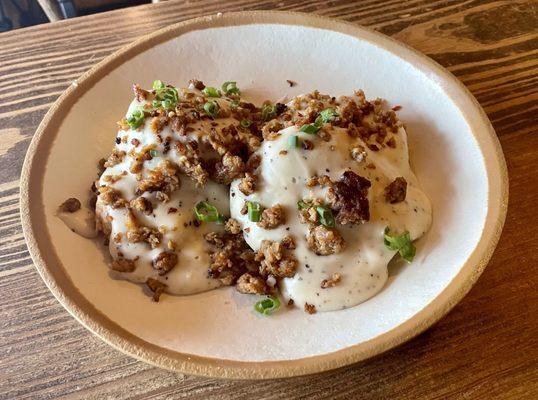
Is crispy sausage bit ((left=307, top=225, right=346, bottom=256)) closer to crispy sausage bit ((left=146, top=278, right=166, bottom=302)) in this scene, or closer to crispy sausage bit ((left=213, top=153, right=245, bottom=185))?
crispy sausage bit ((left=213, top=153, right=245, bottom=185))

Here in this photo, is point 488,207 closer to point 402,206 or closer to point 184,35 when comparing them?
A: point 402,206

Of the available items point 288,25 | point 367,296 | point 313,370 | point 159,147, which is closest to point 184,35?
point 288,25

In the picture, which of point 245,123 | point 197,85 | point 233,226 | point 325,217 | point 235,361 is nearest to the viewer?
point 235,361

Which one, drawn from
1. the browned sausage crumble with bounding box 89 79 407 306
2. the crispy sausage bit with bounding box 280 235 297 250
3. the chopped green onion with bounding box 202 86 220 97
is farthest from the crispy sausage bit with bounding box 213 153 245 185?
the chopped green onion with bounding box 202 86 220 97

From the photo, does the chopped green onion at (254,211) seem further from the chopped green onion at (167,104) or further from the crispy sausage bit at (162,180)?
the chopped green onion at (167,104)

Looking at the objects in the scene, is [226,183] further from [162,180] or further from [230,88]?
[230,88]

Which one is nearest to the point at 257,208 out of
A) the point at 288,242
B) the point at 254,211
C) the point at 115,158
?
the point at 254,211
